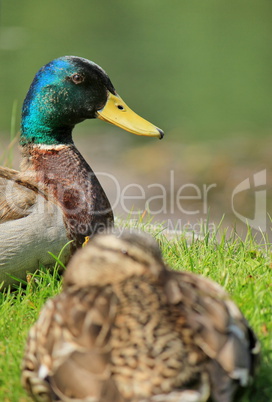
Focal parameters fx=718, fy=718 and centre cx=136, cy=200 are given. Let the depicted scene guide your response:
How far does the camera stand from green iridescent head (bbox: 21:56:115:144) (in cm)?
457

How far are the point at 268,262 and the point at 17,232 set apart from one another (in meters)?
1.39

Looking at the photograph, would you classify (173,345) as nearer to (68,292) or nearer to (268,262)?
(68,292)

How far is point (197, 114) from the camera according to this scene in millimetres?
15656

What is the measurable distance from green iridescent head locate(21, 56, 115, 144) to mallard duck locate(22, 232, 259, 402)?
2.11 metres

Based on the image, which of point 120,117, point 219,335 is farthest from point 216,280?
point 120,117

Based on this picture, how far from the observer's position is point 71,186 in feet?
14.5

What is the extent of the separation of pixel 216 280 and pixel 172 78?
50.0ft

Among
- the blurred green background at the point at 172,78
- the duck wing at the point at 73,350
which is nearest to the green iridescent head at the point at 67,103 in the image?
the duck wing at the point at 73,350

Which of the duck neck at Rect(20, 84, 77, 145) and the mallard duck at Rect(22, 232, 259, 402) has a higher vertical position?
the duck neck at Rect(20, 84, 77, 145)

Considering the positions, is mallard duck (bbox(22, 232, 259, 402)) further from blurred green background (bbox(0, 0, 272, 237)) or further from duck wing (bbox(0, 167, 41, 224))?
blurred green background (bbox(0, 0, 272, 237))

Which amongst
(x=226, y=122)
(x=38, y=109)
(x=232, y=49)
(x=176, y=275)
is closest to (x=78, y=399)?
(x=176, y=275)

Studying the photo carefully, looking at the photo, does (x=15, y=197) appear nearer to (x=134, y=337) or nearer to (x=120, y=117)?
(x=120, y=117)

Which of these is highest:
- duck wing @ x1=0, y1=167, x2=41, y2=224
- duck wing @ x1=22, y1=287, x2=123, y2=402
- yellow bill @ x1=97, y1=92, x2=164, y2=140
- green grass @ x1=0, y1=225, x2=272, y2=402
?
yellow bill @ x1=97, y1=92, x2=164, y2=140

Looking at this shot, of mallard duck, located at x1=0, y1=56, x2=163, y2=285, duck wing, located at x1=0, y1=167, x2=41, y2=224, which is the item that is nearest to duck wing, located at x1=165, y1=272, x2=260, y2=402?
mallard duck, located at x1=0, y1=56, x2=163, y2=285
